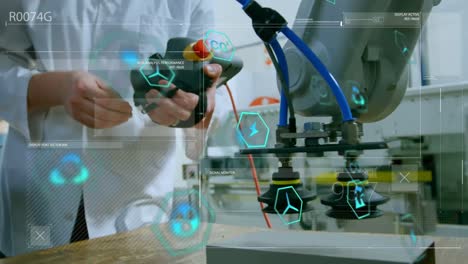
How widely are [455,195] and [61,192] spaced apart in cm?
105

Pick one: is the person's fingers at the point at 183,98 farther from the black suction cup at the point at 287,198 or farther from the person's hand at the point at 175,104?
the black suction cup at the point at 287,198

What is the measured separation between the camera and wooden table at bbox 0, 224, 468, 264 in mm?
883

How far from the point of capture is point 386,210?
0.96m

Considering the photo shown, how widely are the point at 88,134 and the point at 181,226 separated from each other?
13.8 inches

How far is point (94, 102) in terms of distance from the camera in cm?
94

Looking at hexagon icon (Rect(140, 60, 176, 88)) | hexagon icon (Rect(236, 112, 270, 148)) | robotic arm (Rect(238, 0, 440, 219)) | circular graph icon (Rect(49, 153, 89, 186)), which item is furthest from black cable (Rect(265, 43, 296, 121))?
circular graph icon (Rect(49, 153, 89, 186))

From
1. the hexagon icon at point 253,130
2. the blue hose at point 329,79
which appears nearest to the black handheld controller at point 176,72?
the hexagon icon at point 253,130

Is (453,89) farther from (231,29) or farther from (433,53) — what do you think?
(231,29)

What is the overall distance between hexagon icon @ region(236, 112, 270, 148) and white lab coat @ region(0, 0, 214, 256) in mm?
201

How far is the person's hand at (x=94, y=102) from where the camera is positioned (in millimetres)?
937

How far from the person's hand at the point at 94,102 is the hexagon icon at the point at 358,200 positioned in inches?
22.9

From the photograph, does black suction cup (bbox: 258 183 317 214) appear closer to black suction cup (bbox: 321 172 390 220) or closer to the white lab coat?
black suction cup (bbox: 321 172 390 220)

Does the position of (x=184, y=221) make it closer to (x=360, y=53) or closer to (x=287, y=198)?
(x=287, y=198)

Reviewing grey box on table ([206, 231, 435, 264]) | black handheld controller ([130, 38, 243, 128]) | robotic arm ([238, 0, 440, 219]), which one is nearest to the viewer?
grey box on table ([206, 231, 435, 264])
